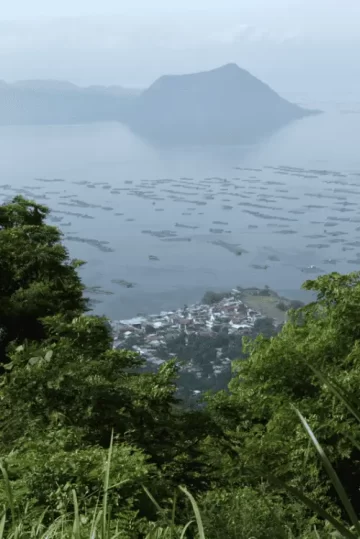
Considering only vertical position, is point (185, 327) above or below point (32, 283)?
below

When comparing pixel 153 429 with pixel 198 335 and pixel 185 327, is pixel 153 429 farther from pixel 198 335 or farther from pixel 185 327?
pixel 185 327

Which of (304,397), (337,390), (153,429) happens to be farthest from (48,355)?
(337,390)

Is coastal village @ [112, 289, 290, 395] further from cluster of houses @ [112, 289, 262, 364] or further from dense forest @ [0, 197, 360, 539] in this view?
dense forest @ [0, 197, 360, 539]

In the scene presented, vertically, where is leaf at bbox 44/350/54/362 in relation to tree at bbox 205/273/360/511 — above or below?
above

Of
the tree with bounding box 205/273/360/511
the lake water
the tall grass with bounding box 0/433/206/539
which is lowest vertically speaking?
the lake water

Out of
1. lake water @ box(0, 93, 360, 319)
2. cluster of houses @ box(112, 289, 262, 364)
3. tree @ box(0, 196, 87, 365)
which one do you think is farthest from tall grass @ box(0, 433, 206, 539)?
lake water @ box(0, 93, 360, 319)

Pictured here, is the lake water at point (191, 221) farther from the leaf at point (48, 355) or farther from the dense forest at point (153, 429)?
the leaf at point (48, 355)

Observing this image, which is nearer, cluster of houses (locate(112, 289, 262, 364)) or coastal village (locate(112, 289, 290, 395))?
coastal village (locate(112, 289, 290, 395))

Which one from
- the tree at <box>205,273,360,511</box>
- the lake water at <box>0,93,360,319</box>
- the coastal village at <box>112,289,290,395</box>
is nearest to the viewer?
the tree at <box>205,273,360,511</box>
